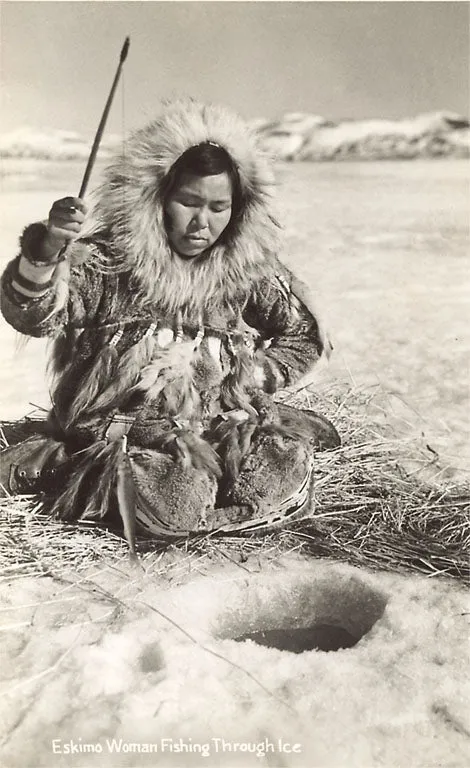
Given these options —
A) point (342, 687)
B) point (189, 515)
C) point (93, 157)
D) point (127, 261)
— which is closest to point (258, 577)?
point (189, 515)

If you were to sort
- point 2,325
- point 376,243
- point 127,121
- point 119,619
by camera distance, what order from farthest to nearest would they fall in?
point 376,243 < point 2,325 < point 127,121 < point 119,619

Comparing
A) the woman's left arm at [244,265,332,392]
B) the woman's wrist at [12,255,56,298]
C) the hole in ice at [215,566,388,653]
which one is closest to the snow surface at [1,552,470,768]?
the hole in ice at [215,566,388,653]

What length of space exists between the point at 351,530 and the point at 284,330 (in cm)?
42

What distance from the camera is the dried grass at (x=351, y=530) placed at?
4.61 ft

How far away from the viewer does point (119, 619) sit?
1253 mm

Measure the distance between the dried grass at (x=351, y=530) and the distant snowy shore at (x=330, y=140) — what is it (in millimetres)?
683

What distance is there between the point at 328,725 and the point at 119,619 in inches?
14.8

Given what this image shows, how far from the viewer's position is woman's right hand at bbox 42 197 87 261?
1.22 meters

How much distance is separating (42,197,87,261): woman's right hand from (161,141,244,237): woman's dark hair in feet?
0.62

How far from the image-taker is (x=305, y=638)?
131 centimetres

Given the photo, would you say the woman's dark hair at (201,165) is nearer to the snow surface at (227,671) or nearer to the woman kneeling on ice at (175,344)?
the woman kneeling on ice at (175,344)

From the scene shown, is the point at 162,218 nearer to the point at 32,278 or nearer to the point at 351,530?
the point at 32,278

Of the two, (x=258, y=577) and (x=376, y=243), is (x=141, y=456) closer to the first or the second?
(x=258, y=577)

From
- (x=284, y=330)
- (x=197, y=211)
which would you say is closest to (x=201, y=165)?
(x=197, y=211)
